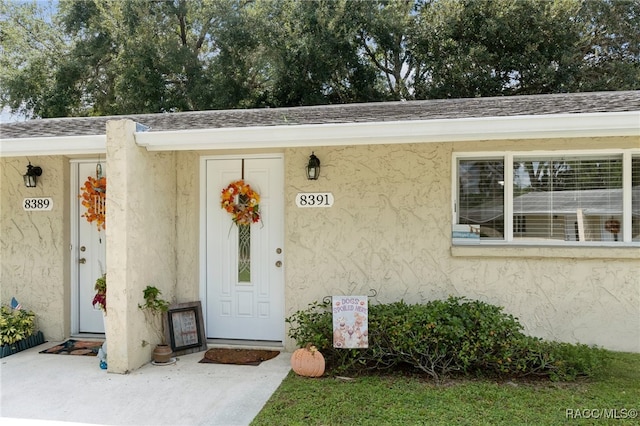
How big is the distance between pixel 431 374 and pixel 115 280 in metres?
3.87

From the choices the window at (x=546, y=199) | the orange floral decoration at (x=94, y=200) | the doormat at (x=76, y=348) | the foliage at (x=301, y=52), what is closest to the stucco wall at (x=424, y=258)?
the window at (x=546, y=199)

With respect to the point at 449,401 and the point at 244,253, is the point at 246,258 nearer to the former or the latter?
the point at 244,253

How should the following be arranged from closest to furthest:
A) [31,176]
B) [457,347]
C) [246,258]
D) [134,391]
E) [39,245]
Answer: [134,391] → [457,347] → [246,258] → [31,176] → [39,245]

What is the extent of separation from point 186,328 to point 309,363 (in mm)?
2097

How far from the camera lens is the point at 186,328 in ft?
20.4

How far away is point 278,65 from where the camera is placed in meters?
16.9

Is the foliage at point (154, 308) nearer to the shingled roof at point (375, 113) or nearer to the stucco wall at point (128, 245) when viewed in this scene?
the stucco wall at point (128, 245)

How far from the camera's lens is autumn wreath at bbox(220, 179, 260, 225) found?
20.7 feet

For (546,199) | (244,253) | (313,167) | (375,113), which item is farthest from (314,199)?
(546,199)

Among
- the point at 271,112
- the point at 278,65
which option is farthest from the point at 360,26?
the point at 271,112

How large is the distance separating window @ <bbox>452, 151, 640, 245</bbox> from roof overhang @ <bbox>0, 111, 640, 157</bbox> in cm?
115

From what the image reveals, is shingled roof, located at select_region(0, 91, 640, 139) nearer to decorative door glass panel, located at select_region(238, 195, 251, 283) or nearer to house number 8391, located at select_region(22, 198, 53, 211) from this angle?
house number 8391, located at select_region(22, 198, 53, 211)

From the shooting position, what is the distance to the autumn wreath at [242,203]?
6.32 metres

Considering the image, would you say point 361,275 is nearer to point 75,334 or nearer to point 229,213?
point 229,213
